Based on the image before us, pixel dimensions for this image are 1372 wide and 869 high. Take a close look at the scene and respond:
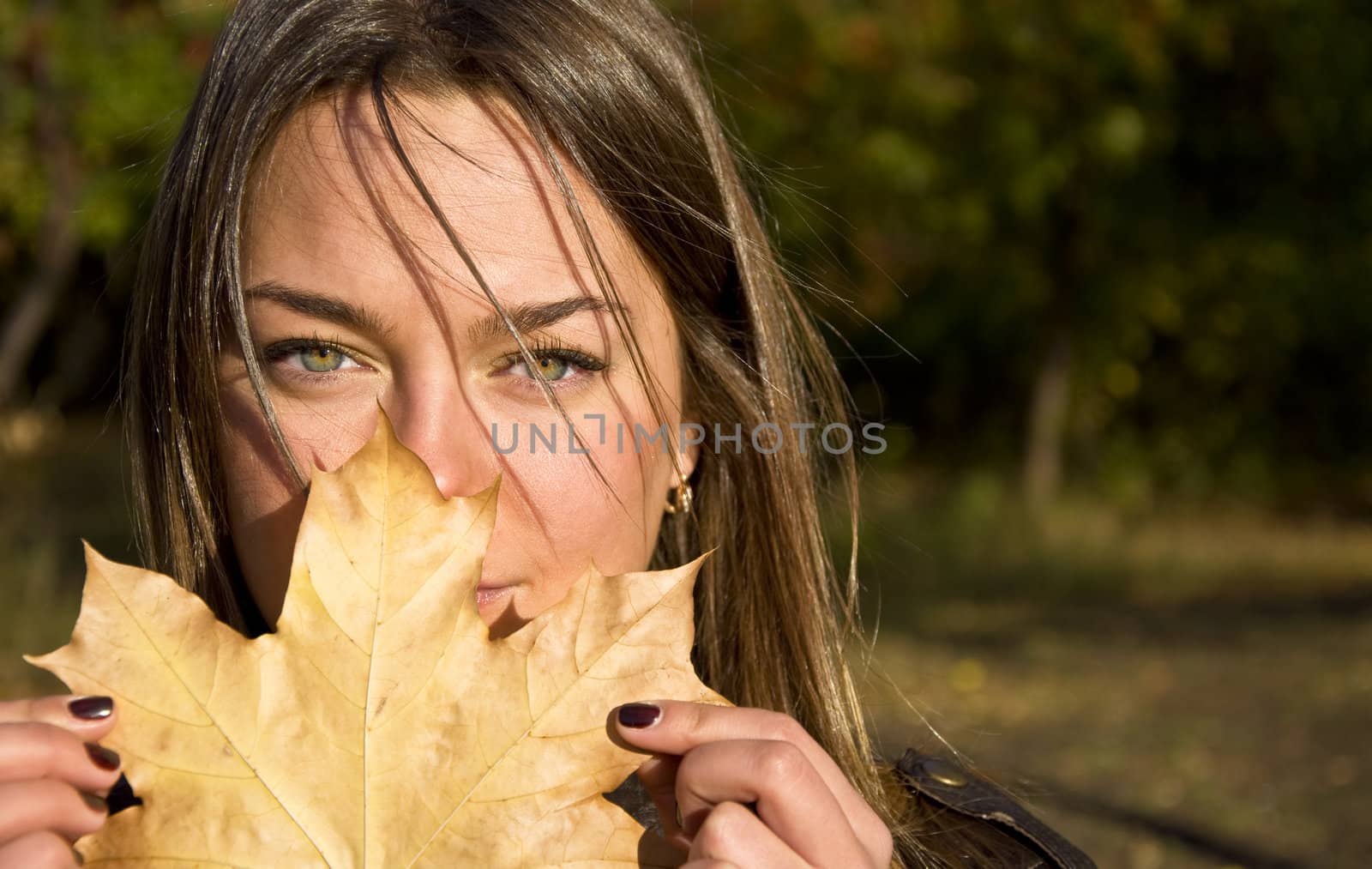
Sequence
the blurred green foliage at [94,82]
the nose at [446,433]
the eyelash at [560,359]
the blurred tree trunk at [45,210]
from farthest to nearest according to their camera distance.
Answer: the blurred tree trunk at [45,210] → the blurred green foliage at [94,82] → the eyelash at [560,359] → the nose at [446,433]

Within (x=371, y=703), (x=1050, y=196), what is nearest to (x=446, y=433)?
(x=371, y=703)

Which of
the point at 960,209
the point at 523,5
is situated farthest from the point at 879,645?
the point at 523,5

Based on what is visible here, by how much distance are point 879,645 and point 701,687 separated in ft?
22.1

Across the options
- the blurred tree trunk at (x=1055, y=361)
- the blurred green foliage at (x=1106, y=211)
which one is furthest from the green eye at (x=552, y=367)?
the blurred tree trunk at (x=1055, y=361)

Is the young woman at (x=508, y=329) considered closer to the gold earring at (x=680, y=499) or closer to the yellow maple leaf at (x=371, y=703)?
the gold earring at (x=680, y=499)

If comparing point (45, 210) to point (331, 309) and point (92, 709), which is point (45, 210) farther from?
point (92, 709)

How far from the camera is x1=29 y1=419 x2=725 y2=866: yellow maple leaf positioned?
0.95 meters

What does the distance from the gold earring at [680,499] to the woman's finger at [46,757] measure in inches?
36.3

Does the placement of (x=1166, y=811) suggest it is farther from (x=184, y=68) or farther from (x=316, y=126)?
(x=184, y=68)

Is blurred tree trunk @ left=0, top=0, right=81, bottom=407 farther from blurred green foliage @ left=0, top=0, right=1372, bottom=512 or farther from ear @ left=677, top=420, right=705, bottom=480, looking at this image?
ear @ left=677, top=420, right=705, bottom=480

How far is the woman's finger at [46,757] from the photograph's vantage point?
94 cm

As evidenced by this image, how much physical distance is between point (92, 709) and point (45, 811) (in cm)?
7

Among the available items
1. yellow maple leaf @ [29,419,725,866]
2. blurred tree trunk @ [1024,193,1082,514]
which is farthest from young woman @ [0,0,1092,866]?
blurred tree trunk @ [1024,193,1082,514]

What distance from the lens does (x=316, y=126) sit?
1539 mm
